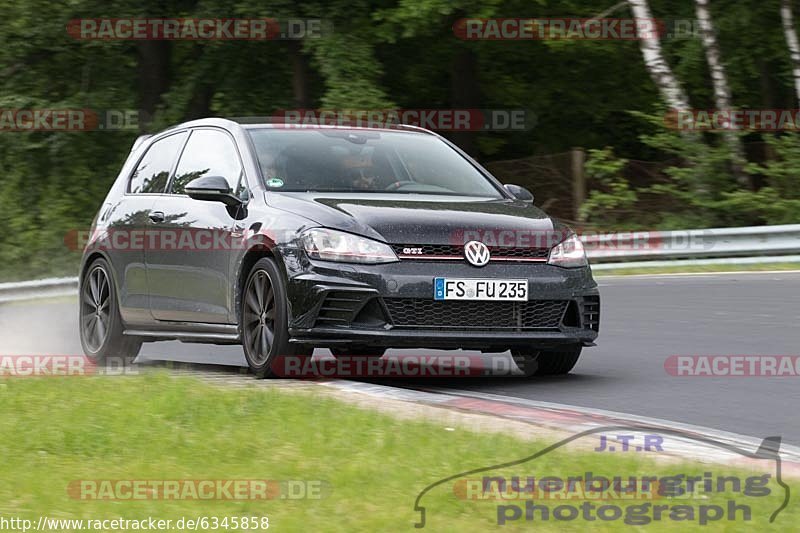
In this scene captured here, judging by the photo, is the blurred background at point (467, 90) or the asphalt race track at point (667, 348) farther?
the blurred background at point (467, 90)

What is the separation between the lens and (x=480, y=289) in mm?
9445

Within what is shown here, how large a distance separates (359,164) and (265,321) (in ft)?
4.75


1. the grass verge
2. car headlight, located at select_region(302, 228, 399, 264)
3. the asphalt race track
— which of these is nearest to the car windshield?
car headlight, located at select_region(302, 228, 399, 264)

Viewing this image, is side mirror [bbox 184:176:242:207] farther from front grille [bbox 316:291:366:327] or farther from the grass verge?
the grass verge

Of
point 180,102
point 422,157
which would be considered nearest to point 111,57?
point 180,102

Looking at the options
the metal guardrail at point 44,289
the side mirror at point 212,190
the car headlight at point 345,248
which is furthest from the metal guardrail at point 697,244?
the car headlight at point 345,248

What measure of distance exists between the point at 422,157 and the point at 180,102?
20.7 metres

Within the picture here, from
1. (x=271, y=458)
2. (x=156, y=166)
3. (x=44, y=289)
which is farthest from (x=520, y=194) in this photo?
Answer: (x=44, y=289)

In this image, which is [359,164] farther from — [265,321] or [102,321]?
[102,321]

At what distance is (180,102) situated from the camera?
3117cm

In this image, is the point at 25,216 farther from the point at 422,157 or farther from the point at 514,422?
the point at 514,422

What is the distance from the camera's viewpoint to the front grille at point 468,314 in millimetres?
9375

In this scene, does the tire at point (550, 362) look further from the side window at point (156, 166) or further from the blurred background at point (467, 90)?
the blurred background at point (467, 90)

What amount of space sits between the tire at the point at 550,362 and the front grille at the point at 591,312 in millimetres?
251
